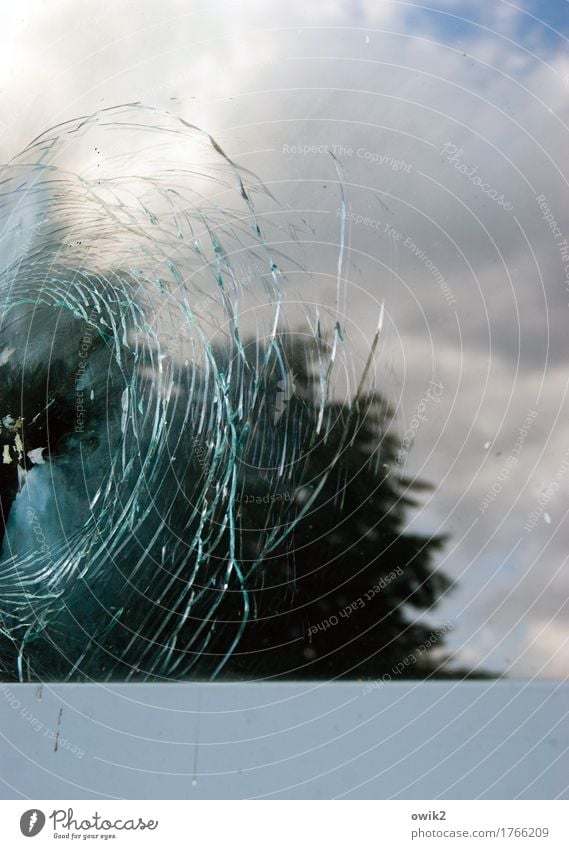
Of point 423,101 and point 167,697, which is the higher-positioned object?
point 423,101

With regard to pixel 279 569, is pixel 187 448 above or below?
above

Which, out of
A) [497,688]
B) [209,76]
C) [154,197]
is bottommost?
[497,688]

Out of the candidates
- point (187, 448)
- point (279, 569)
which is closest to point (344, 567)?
point (279, 569)

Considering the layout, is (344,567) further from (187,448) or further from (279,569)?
(187,448)

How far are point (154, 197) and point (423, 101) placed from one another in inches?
18.4

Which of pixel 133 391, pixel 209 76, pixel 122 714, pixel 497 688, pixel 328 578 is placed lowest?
pixel 122 714

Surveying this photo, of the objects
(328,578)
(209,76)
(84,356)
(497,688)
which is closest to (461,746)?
(497,688)

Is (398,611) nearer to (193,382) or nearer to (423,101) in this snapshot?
(193,382)

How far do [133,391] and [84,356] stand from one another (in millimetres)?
103

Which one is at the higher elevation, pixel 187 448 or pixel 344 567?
pixel 187 448

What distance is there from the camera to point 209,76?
3.61 ft
